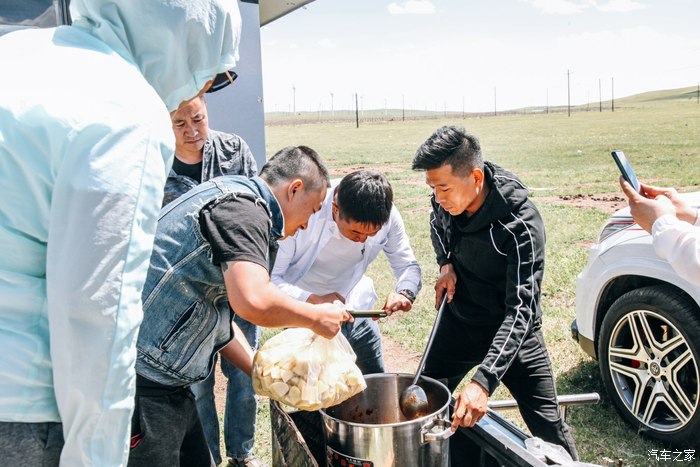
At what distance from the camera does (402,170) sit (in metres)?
19.5

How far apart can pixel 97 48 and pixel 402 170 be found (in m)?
18.4

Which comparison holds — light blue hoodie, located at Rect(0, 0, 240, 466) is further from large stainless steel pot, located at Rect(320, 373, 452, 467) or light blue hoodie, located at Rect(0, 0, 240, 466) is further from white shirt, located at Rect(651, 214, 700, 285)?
white shirt, located at Rect(651, 214, 700, 285)

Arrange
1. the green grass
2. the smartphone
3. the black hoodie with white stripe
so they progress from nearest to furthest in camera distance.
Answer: the smartphone, the black hoodie with white stripe, the green grass

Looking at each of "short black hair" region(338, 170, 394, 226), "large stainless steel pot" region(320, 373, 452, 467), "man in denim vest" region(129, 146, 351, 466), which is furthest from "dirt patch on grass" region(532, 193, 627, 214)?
"man in denim vest" region(129, 146, 351, 466)

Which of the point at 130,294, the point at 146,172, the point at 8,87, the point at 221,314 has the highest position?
the point at 8,87

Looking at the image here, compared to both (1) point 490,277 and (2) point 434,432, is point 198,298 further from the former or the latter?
(1) point 490,277

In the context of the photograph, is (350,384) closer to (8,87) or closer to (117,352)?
(117,352)

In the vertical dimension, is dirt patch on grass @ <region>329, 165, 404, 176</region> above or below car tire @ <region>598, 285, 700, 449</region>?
below

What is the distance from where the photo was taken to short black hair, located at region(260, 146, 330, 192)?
225 centimetres

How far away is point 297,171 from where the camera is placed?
7.41 feet

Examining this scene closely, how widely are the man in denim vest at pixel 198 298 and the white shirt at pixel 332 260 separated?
1.16m

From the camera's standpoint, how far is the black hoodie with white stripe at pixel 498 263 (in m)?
2.63

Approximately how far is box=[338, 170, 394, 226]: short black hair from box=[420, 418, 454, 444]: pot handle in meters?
1.10

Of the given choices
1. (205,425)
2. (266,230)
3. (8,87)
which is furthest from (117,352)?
(205,425)
